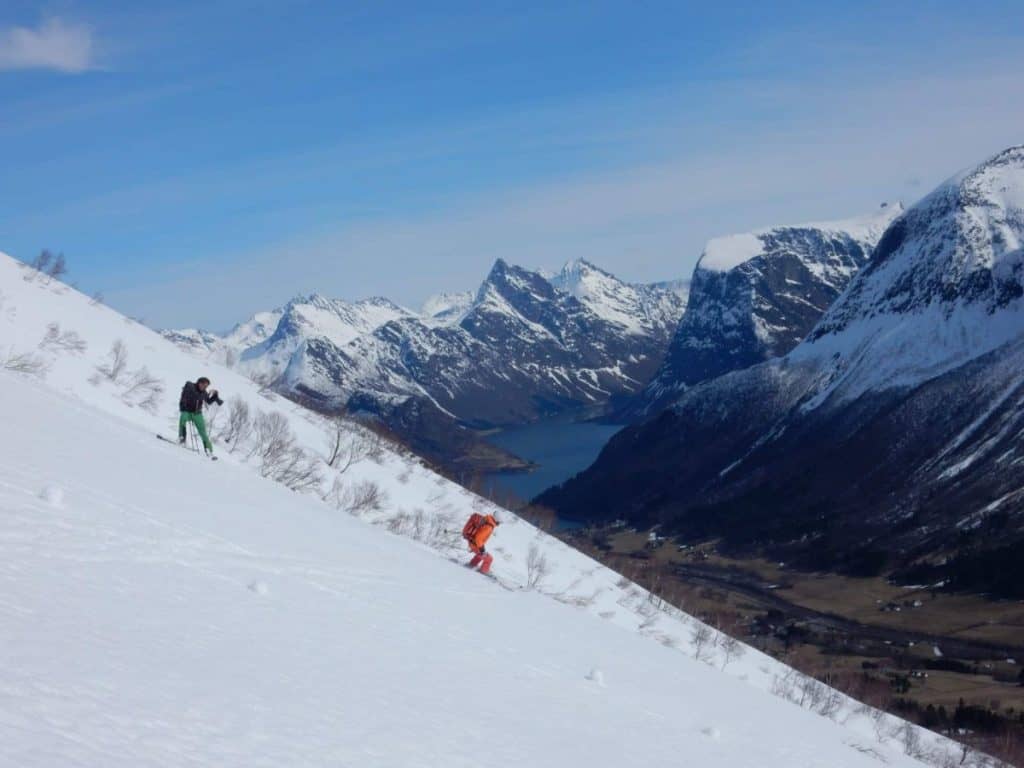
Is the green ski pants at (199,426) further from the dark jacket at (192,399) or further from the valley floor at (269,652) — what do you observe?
the valley floor at (269,652)

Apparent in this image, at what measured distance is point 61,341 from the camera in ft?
102

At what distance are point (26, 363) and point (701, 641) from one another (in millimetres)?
27658

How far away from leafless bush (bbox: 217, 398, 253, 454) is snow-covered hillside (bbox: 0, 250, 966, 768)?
30.7 ft

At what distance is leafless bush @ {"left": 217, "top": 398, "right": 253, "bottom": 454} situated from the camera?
31481 mm

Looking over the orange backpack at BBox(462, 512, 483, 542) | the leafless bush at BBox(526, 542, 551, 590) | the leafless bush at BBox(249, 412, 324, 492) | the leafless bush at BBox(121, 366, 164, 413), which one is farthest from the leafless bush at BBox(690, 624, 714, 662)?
the leafless bush at BBox(121, 366, 164, 413)

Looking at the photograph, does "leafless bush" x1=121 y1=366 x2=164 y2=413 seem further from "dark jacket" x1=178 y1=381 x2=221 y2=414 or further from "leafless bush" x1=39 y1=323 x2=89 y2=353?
"dark jacket" x1=178 y1=381 x2=221 y2=414

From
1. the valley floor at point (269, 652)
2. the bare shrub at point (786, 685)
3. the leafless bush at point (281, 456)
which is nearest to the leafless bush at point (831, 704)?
the bare shrub at point (786, 685)

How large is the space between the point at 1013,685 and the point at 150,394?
8249 centimetres

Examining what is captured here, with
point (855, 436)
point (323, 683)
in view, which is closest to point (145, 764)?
point (323, 683)

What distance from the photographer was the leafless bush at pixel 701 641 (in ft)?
117

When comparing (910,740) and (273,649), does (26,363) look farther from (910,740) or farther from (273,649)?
(910,740)

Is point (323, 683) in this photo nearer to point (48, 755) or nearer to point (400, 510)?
point (48, 755)

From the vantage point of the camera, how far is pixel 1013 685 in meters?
82.9

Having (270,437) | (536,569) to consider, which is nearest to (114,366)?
(270,437)
